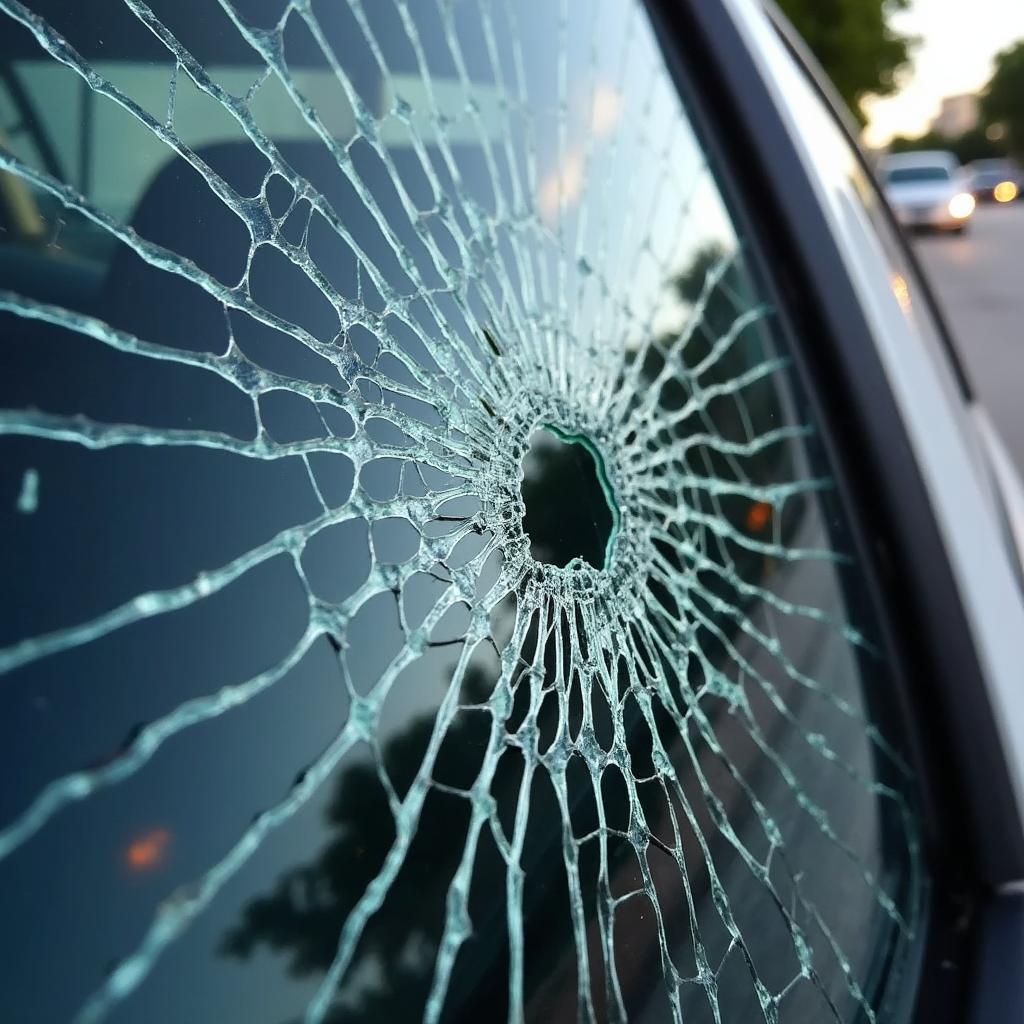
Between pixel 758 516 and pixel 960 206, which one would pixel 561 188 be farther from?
pixel 960 206

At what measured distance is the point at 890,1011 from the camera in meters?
0.93

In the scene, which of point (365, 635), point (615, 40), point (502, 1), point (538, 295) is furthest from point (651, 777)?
point (615, 40)

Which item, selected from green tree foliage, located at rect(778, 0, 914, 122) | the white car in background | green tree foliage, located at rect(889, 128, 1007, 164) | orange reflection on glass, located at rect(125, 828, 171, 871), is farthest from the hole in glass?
green tree foliage, located at rect(889, 128, 1007, 164)

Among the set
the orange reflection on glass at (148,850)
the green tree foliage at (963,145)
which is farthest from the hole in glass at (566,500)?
the green tree foliage at (963,145)

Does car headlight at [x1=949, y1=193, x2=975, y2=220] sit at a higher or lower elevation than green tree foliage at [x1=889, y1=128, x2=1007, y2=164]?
lower

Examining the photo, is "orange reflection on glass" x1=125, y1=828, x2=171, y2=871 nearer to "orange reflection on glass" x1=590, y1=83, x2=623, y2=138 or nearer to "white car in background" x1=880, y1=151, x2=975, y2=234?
"orange reflection on glass" x1=590, y1=83, x2=623, y2=138

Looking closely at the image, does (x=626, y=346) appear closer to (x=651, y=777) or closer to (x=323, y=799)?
(x=651, y=777)

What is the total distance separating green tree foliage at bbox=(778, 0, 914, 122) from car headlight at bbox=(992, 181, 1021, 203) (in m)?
4.09

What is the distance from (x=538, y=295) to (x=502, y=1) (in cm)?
26

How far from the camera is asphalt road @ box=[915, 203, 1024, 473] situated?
6.05 metres

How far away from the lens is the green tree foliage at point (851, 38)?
22781 mm

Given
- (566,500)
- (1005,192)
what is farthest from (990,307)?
(1005,192)

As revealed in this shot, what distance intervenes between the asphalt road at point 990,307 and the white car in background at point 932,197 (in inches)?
10.5

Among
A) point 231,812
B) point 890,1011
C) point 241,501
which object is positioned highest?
point 241,501
